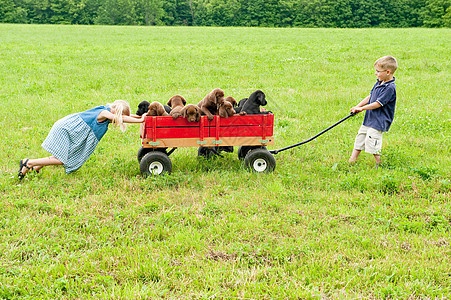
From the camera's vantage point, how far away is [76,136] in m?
6.07

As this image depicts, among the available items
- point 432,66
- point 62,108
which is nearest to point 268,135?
point 62,108

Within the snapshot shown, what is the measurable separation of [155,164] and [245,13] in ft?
259

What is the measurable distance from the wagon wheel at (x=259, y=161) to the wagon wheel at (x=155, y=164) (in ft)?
3.92

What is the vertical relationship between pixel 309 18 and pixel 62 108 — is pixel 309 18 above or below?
above

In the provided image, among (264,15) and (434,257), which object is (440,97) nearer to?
(434,257)

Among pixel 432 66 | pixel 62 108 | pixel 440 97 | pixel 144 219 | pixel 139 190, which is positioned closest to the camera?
pixel 144 219

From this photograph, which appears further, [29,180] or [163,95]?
[163,95]

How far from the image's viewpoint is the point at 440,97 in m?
11.6

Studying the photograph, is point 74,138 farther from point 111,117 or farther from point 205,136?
point 205,136

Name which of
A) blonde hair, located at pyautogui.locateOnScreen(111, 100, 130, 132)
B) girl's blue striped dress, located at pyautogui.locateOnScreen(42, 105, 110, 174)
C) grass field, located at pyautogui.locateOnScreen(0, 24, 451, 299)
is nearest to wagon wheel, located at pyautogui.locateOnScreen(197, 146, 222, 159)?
grass field, located at pyautogui.locateOnScreen(0, 24, 451, 299)

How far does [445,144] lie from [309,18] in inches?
2847

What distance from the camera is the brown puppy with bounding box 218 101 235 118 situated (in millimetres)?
6031

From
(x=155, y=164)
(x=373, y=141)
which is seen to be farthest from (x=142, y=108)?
(x=373, y=141)

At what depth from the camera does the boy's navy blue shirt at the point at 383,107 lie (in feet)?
20.6
